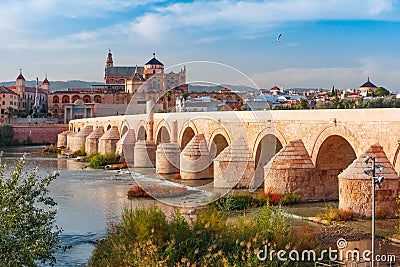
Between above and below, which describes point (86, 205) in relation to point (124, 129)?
below

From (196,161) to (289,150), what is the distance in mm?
5946

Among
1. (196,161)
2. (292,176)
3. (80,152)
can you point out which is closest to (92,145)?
(80,152)

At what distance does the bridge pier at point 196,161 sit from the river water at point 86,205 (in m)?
2.00

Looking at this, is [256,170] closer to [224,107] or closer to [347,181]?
[224,107]

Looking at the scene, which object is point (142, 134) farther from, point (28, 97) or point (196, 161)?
point (28, 97)

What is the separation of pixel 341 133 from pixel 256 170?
4358 millimetres

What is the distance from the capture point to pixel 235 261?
6.39 m

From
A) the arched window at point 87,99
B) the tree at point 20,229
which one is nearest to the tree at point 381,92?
the arched window at point 87,99

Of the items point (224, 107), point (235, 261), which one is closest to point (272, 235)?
point (235, 261)

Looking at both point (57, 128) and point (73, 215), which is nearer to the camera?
point (73, 215)

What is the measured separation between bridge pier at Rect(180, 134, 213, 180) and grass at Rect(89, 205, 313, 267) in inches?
451

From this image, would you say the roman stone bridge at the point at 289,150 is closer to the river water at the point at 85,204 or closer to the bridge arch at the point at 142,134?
the bridge arch at the point at 142,134

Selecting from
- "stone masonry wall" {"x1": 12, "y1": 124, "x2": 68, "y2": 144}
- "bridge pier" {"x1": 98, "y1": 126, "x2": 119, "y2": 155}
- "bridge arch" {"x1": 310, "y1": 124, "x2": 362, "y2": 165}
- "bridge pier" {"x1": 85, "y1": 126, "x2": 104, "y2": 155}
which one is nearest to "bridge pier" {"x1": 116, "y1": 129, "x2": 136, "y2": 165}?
"bridge pier" {"x1": 98, "y1": 126, "x2": 119, "y2": 155}

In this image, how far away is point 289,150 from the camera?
1402 centimetres
